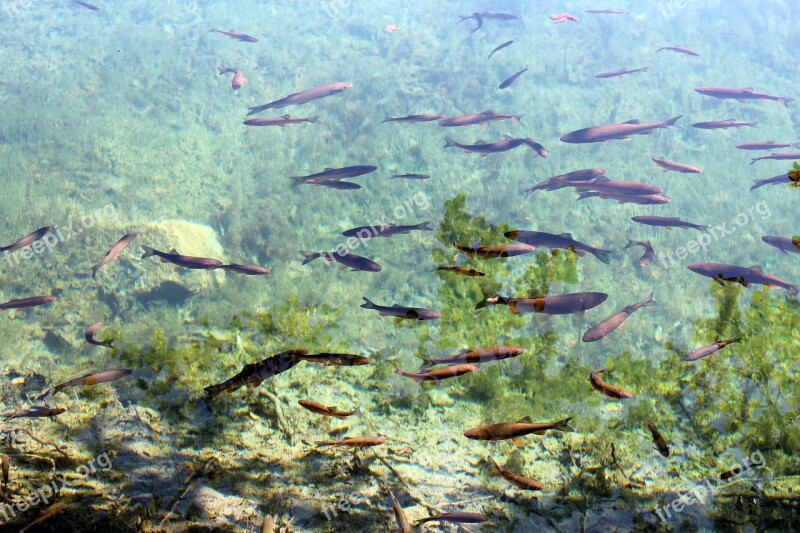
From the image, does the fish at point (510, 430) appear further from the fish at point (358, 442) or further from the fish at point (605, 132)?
the fish at point (605, 132)

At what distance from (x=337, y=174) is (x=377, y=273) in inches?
142

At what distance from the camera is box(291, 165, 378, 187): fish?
246 inches

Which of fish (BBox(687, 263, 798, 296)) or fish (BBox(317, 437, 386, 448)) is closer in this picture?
fish (BBox(317, 437, 386, 448))

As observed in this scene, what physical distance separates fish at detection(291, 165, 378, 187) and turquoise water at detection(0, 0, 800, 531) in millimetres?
1689

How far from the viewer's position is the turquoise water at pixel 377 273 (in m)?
2.79

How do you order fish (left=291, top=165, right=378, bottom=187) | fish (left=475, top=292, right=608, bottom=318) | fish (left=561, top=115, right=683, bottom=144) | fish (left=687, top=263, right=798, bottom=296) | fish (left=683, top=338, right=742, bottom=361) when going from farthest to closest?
fish (left=561, top=115, right=683, bottom=144), fish (left=291, top=165, right=378, bottom=187), fish (left=687, top=263, right=798, bottom=296), fish (left=683, top=338, right=742, bottom=361), fish (left=475, top=292, right=608, bottom=318)

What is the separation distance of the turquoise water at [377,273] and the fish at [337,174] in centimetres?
169

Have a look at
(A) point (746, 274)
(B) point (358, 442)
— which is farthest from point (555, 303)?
(A) point (746, 274)

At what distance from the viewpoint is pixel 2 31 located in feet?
62.1

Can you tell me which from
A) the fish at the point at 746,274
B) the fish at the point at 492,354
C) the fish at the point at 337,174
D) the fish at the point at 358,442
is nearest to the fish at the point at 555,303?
the fish at the point at 492,354

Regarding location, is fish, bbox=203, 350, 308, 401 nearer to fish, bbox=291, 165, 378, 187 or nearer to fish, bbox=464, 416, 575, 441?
fish, bbox=464, 416, 575, 441

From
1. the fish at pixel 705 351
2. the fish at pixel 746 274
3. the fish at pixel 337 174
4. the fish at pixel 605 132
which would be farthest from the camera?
the fish at pixel 605 132

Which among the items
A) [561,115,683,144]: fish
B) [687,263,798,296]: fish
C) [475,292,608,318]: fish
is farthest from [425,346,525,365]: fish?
[561,115,683,144]: fish

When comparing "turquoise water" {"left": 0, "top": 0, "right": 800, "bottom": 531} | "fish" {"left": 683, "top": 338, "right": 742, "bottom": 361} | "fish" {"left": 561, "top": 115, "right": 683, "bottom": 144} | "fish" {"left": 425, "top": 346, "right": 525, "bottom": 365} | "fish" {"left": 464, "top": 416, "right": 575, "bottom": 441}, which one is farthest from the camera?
"fish" {"left": 561, "top": 115, "right": 683, "bottom": 144}
